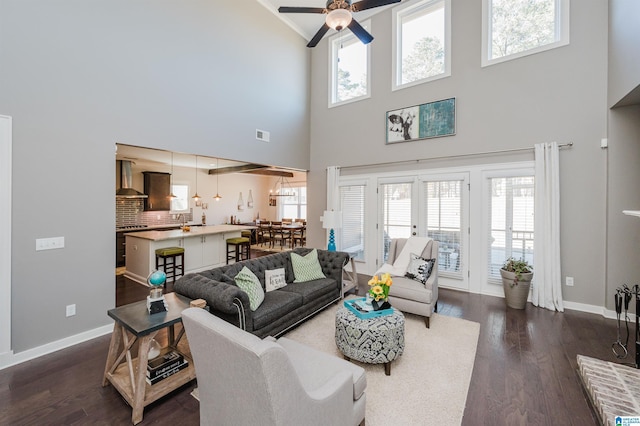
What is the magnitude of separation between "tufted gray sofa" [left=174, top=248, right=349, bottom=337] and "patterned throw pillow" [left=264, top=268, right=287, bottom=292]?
7cm

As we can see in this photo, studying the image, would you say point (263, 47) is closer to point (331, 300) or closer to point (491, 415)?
point (331, 300)

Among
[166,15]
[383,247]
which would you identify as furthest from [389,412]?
[166,15]

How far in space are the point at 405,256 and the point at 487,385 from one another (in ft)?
6.52

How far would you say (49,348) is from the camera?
9.40 feet

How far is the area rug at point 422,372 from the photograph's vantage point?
2.00m

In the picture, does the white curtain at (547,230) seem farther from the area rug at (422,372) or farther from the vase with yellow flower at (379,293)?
the vase with yellow flower at (379,293)

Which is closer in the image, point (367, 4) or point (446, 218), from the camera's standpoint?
point (367, 4)

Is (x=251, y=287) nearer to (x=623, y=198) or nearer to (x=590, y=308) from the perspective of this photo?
(x=590, y=308)

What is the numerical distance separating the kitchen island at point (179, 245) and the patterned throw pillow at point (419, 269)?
4.34 metres

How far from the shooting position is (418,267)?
3.79m

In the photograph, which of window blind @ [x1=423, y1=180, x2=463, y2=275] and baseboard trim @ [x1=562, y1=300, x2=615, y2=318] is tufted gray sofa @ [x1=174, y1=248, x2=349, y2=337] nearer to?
window blind @ [x1=423, y1=180, x2=463, y2=275]

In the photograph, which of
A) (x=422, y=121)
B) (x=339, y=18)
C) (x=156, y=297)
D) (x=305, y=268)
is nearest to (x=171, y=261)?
(x=305, y=268)

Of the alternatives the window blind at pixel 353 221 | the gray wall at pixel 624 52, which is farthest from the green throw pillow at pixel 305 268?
the gray wall at pixel 624 52

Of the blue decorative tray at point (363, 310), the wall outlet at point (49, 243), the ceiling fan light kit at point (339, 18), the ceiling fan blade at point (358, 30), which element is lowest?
the blue decorative tray at point (363, 310)
